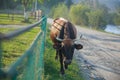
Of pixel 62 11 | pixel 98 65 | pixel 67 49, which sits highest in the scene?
pixel 67 49

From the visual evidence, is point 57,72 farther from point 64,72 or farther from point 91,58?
point 91,58

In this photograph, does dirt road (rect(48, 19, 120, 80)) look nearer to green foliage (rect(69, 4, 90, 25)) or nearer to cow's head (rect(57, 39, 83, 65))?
cow's head (rect(57, 39, 83, 65))

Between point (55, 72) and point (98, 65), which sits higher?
point (55, 72)

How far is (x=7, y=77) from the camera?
1.23 meters

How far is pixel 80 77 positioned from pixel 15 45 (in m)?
3.98

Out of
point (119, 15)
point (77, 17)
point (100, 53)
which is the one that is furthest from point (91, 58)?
point (77, 17)

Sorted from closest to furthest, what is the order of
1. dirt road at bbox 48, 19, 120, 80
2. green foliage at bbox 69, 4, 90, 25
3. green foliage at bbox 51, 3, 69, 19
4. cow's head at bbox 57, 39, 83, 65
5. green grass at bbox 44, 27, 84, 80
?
cow's head at bbox 57, 39, 83, 65 < green grass at bbox 44, 27, 84, 80 < dirt road at bbox 48, 19, 120, 80 < green foliage at bbox 69, 4, 90, 25 < green foliage at bbox 51, 3, 69, 19

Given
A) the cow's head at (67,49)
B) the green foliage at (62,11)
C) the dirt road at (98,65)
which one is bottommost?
the green foliage at (62,11)

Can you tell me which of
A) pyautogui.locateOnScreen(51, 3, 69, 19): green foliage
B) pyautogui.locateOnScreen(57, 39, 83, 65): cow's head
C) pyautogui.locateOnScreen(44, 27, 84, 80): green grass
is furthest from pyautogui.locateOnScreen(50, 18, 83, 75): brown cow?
pyautogui.locateOnScreen(51, 3, 69, 19): green foliage

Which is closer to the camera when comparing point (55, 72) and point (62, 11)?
point (55, 72)

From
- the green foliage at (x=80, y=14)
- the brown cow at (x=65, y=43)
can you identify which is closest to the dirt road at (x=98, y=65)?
the brown cow at (x=65, y=43)

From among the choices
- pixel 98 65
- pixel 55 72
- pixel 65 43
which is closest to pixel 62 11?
pixel 98 65

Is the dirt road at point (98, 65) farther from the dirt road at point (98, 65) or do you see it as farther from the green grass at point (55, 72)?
the green grass at point (55, 72)

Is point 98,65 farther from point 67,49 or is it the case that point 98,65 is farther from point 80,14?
point 80,14
